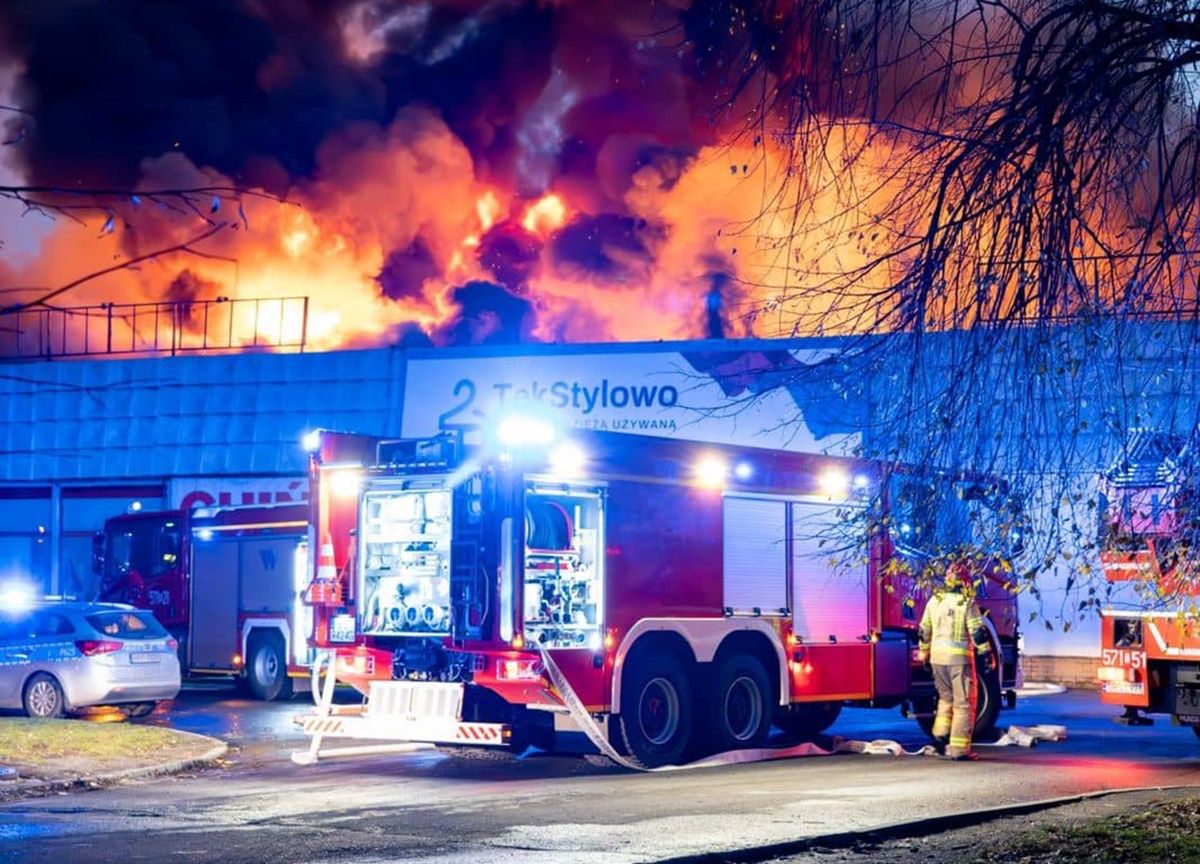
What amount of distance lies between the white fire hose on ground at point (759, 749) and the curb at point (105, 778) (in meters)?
3.40

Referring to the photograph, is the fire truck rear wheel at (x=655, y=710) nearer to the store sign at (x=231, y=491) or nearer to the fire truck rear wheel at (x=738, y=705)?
the fire truck rear wheel at (x=738, y=705)

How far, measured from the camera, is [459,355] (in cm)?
3259

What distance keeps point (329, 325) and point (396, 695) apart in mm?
36495

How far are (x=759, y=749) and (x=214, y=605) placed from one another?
37.6 ft

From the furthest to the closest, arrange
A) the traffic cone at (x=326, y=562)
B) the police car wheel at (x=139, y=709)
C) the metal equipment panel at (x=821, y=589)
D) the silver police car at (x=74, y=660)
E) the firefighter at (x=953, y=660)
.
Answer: the police car wheel at (x=139, y=709), the silver police car at (x=74, y=660), the metal equipment panel at (x=821, y=589), the firefighter at (x=953, y=660), the traffic cone at (x=326, y=562)

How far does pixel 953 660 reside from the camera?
16109mm

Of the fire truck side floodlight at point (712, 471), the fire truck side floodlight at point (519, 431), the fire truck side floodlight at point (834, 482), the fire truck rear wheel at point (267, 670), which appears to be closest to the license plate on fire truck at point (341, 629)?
the fire truck side floodlight at point (519, 431)

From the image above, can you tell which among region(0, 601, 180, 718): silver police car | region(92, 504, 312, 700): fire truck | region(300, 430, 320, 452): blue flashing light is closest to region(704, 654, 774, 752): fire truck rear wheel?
region(300, 430, 320, 452): blue flashing light

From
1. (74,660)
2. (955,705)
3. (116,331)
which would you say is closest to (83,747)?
(74,660)

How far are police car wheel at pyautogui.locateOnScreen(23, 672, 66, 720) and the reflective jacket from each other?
31.8ft

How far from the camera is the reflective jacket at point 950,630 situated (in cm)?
1614

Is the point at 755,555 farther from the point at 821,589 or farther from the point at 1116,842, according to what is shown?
the point at 1116,842

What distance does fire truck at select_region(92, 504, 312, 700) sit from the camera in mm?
23922

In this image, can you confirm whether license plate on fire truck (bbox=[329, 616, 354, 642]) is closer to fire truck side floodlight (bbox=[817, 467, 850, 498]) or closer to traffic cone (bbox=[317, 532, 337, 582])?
traffic cone (bbox=[317, 532, 337, 582])
